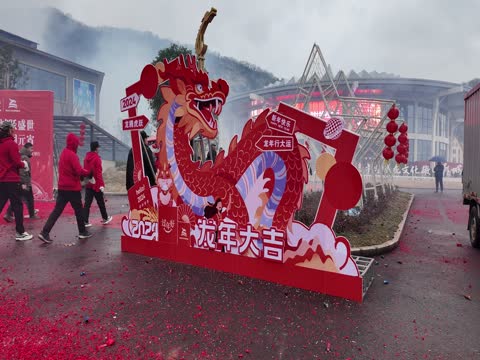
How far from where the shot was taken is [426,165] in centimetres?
3703

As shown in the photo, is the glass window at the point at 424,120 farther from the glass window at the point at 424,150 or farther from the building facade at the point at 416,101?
the glass window at the point at 424,150

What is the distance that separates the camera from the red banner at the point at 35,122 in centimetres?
1163

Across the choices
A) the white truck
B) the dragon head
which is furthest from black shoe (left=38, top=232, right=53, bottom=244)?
the white truck

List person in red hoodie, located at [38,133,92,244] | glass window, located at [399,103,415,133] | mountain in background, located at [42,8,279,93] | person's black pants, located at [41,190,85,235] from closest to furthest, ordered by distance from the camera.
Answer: person in red hoodie, located at [38,133,92,244], person's black pants, located at [41,190,85,235], glass window, located at [399,103,415,133], mountain in background, located at [42,8,279,93]

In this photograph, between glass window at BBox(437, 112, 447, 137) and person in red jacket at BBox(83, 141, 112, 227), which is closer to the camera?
person in red jacket at BBox(83, 141, 112, 227)

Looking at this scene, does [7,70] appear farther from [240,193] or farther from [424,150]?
[424,150]

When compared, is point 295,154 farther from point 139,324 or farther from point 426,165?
point 426,165

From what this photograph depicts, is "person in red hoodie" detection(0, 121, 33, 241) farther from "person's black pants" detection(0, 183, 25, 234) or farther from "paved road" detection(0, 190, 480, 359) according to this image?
"paved road" detection(0, 190, 480, 359)

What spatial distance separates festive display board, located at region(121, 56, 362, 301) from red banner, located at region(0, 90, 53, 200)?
7335mm

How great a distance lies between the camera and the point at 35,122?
11.7 meters

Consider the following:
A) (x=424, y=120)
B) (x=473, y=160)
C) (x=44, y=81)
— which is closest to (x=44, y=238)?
(x=473, y=160)

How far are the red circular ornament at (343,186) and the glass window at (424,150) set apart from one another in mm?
44663

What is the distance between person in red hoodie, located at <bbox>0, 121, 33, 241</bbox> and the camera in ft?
21.6

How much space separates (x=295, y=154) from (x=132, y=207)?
314cm
